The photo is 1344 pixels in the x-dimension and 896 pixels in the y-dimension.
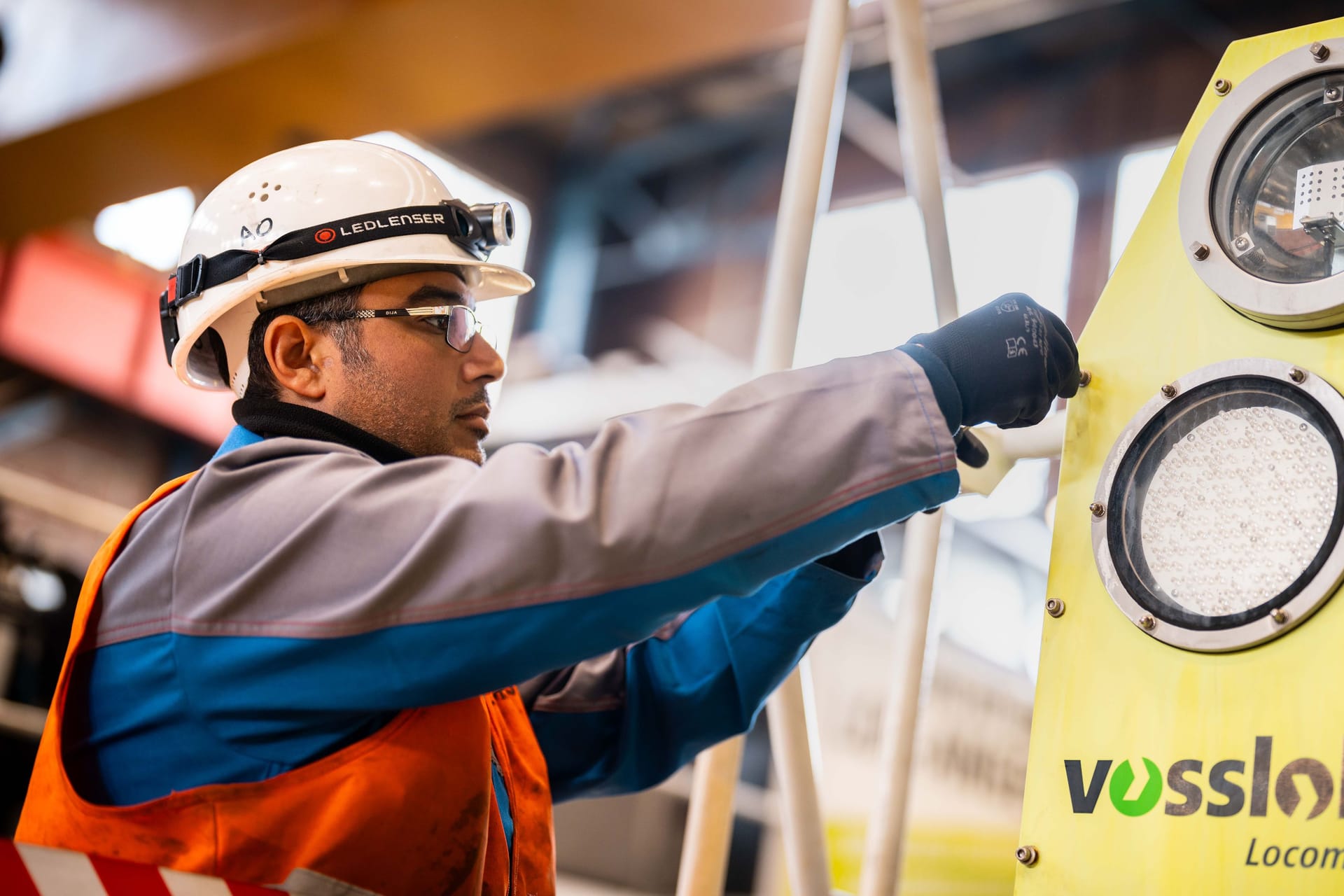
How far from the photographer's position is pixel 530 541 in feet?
3.51

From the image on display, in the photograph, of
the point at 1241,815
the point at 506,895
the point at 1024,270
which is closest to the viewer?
the point at 1241,815

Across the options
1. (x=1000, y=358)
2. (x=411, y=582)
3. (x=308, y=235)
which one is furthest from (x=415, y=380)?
(x=1000, y=358)

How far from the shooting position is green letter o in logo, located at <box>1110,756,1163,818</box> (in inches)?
45.2

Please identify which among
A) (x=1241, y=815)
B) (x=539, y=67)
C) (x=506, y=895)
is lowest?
(x=506, y=895)

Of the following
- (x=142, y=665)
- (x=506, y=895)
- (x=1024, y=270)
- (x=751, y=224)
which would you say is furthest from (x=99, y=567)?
(x=751, y=224)

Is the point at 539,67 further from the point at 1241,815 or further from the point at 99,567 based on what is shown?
the point at 1241,815

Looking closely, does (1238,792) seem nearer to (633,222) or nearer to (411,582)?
(411,582)

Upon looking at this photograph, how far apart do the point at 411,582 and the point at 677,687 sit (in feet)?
2.12

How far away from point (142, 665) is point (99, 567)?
126 millimetres

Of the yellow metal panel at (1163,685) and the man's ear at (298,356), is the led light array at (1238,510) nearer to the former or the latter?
the yellow metal panel at (1163,685)

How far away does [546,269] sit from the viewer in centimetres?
928

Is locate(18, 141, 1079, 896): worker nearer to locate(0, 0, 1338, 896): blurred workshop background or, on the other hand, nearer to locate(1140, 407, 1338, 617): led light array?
locate(1140, 407, 1338, 617): led light array

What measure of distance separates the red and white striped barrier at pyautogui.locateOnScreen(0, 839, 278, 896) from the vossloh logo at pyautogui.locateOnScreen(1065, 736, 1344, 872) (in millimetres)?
776

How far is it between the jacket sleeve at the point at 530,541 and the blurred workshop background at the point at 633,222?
6.14 ft
